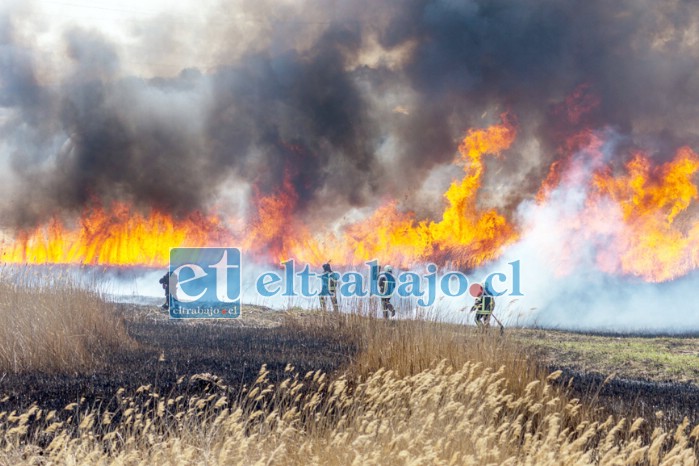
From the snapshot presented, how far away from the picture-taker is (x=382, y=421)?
17.3 feet

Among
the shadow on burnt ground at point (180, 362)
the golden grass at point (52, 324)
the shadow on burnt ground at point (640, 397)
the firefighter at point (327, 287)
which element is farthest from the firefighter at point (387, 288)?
the golden grass at point (52, 324)

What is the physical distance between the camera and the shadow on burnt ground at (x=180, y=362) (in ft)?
24.9

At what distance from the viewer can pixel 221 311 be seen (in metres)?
20.6

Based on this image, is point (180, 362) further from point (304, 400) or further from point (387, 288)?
point (387, 288)

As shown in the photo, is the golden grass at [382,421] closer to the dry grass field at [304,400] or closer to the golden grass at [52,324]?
the dry grass field at [304,400]

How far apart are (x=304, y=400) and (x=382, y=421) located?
6.92 feet

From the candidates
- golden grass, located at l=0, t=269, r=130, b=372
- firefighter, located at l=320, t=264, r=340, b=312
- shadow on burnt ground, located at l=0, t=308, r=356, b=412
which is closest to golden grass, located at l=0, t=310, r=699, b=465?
shadow on burnt ground, located at l=0, t=308, r=356, b=412

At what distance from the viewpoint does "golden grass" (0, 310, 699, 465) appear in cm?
469

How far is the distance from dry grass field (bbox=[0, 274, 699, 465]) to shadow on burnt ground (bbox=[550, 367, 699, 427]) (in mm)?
172

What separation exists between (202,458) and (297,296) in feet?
40.4

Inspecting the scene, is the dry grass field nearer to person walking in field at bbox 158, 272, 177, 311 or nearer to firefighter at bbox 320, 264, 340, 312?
firefighter at bbox 320, 264, 340, 312

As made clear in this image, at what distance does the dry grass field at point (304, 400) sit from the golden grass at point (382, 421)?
0.09 feet

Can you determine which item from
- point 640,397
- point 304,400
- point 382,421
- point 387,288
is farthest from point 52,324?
point 640,397

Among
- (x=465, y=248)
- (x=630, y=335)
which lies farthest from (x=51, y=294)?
(x=465, y=248)
